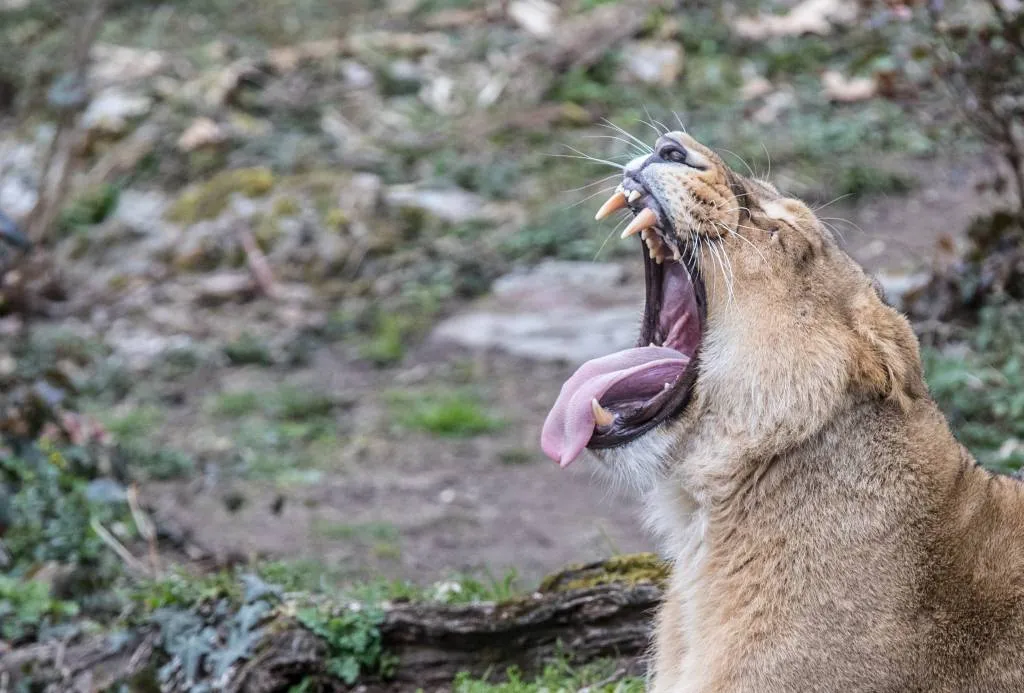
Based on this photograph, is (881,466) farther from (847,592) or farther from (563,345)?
(563,345)

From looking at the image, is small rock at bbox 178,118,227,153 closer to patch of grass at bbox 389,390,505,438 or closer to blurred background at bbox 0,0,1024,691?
blurred background at bbox 0,0,1024,691

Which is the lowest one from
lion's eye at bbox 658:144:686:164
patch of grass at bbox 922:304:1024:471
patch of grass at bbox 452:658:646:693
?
patch of grass at bbox 922:304:1024:471

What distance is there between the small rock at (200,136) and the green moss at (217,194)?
2.55ft

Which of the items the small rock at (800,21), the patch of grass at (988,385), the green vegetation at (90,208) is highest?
the patch of grass at (988,385)

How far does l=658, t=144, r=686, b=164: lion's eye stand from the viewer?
12.2 ft

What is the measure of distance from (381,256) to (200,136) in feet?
9.26

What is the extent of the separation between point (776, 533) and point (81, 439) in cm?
456

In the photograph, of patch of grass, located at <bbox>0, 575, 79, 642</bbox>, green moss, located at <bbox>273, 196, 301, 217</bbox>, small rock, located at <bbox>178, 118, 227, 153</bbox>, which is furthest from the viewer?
small rock, located at <bbox>178, 118, 227, 153</bbox>

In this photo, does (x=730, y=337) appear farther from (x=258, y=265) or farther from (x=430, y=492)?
(x=258, y=265)

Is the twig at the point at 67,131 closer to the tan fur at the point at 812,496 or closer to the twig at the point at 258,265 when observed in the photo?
the twig at the point at 258,265

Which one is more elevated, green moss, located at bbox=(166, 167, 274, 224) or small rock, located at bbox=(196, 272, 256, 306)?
green moss, located at bbox=(166, 167, 274, 224)

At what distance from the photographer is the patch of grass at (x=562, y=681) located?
434 centimetres

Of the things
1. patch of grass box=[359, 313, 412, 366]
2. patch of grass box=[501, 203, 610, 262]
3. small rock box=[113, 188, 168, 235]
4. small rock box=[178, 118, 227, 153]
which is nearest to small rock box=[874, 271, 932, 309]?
patch of grass box=[501, 203, 610, 262]

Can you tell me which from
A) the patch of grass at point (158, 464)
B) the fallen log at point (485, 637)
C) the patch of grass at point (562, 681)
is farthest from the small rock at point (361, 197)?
the patch of grass at point (562, 681)
